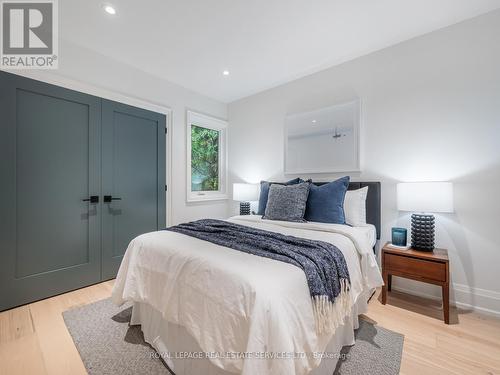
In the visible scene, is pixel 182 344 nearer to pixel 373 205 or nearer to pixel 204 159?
pixel 373 205

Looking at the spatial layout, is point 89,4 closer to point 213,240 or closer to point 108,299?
point 213,240

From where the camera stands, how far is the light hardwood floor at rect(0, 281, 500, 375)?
144cm

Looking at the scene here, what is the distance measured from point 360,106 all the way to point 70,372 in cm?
346

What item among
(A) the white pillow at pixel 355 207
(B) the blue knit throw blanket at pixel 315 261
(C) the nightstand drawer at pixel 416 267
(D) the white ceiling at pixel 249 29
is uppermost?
(D) the white ceiling at pixel 249 29

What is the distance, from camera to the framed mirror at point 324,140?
2.79m

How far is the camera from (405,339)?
5.57 feet

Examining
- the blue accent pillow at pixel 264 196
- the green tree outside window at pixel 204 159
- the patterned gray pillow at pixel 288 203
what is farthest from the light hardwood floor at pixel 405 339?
the green tree outside window at pixel 204 159

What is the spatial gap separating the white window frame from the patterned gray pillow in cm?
158

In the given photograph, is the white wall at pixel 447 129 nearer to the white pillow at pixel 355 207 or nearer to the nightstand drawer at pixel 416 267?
the white pillow at pixel 355 207

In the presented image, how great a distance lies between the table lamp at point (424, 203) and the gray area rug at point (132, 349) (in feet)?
2.89

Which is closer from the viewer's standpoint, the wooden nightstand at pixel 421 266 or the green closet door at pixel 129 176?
the wooden nightstand at pixel 421 266

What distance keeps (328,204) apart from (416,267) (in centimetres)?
91

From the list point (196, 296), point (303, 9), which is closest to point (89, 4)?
point (303, 9)

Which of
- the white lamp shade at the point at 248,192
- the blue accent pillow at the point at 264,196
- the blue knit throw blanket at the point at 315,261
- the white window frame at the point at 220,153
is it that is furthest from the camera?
the white window frame at the point at 220,153
